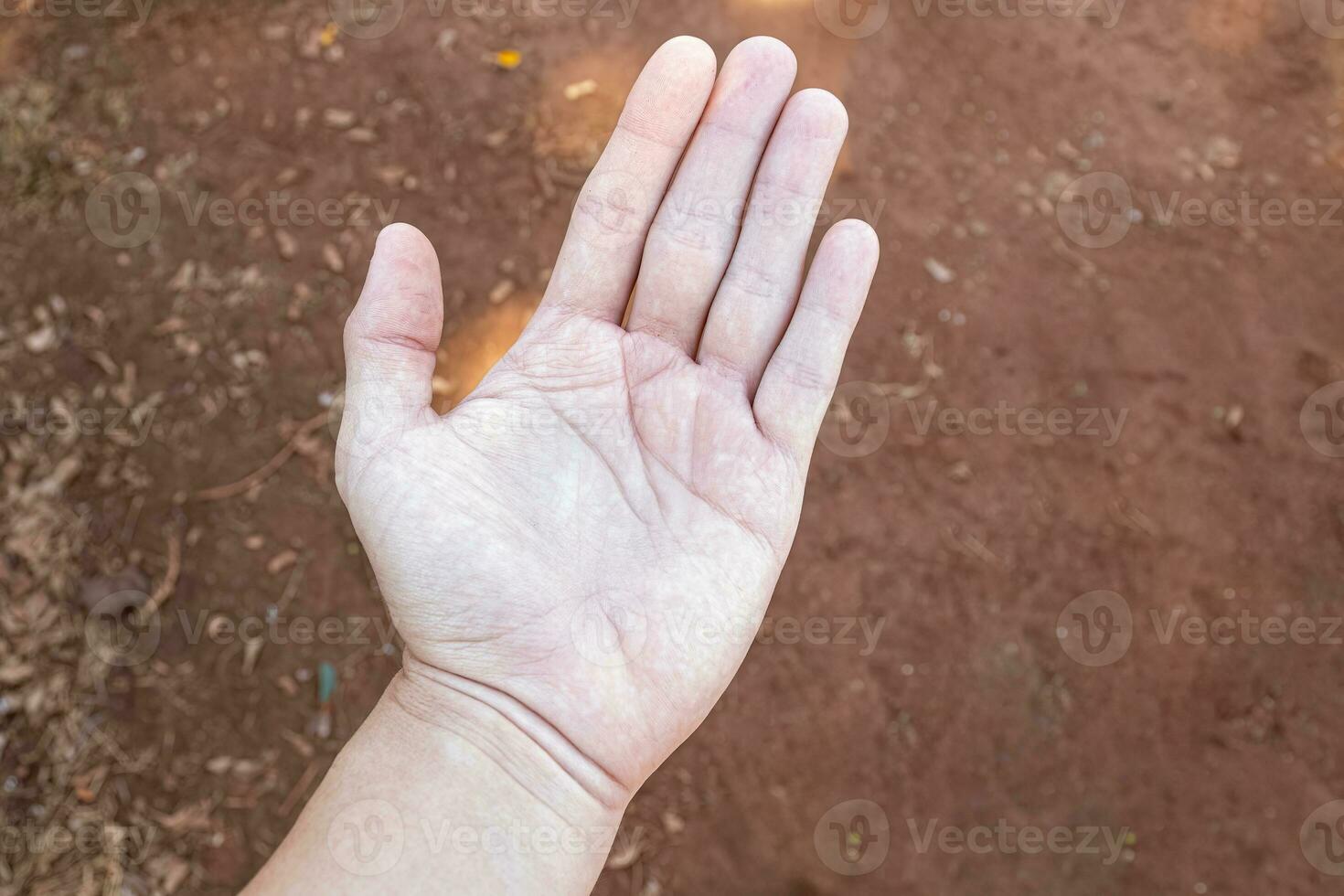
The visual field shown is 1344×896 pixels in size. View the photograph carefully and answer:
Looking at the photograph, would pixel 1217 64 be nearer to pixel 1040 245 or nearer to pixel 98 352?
pixel 1040 245
